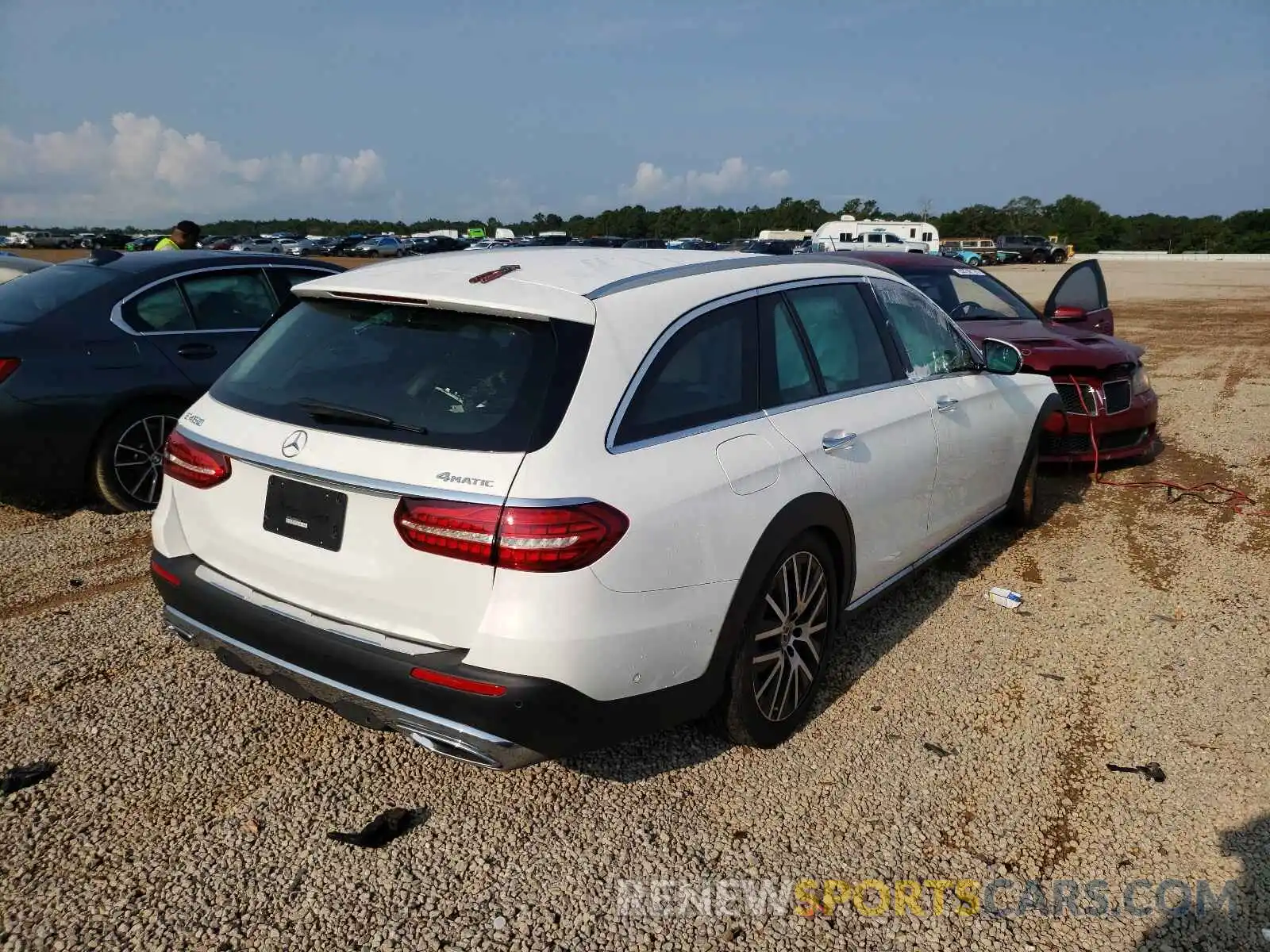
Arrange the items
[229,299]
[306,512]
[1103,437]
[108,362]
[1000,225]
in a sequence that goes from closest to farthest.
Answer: [306,512]
[108,362]
[229,299]
[1103,437]
[1000,225]

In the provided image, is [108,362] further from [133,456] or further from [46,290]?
[46,290]

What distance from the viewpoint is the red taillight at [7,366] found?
5.05 meters

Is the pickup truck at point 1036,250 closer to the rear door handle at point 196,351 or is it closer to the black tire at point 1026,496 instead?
the black tire at point 1026,496

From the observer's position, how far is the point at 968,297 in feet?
26.0

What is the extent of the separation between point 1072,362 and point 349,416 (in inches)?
233

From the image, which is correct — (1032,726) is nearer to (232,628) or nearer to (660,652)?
(660,652)

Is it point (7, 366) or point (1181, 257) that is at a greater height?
point (7, 366)

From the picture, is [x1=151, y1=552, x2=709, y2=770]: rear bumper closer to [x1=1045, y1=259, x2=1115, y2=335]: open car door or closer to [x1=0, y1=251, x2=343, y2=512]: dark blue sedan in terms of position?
[x1=0, y1=251, x2=343, y2=512]: dark blue sedan

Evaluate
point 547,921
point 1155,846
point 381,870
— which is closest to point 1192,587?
point 1155,846

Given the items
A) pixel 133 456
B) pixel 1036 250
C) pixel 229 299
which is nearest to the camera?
pixel 133 456

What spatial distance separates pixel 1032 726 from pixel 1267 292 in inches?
1282

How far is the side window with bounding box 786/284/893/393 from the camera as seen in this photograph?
3607 mm

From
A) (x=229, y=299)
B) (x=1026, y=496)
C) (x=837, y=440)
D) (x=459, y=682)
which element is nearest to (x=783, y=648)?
(x=837, y=440)

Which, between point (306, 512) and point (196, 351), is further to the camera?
point (196, 351)
